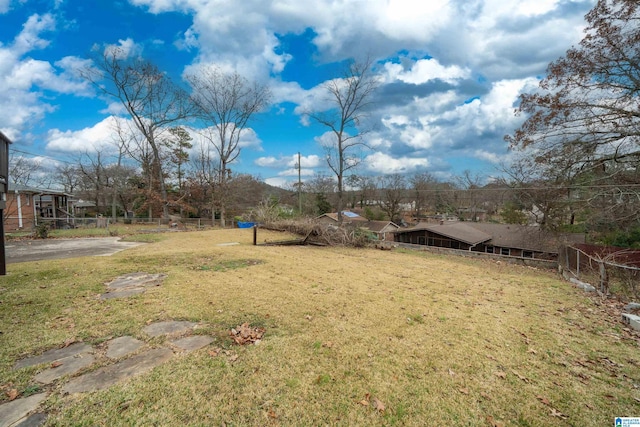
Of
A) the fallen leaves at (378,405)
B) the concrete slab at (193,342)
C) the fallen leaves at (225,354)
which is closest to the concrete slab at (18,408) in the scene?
the concrete slab at (193,342)

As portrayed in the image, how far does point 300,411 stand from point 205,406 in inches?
29.1

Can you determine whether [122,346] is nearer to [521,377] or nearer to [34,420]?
[34,420]

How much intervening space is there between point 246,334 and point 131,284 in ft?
10.9

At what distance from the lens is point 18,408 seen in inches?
77.7

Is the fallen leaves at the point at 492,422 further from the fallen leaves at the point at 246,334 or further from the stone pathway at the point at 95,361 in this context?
the stone pathway at the point at 95,361

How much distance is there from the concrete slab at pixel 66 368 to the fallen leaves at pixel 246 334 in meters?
1.34

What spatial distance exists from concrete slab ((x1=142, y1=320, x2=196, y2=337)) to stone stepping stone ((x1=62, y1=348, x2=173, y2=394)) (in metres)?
0.41

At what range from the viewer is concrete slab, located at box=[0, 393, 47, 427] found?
1848 mm

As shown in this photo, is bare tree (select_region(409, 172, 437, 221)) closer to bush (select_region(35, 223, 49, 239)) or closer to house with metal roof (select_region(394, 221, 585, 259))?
house with metal roof (select_region(394, 221, 585, 259))

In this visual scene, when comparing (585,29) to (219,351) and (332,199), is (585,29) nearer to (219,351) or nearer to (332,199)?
(219,351)

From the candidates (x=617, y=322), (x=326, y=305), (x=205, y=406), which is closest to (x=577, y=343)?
(x=617, y=322)

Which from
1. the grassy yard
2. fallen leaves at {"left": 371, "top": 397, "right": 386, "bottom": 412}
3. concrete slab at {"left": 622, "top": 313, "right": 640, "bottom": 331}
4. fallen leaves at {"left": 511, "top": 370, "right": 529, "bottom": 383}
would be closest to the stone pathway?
A: the grassy yard

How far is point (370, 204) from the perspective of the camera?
49.0 meters

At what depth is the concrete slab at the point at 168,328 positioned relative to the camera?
321cm
